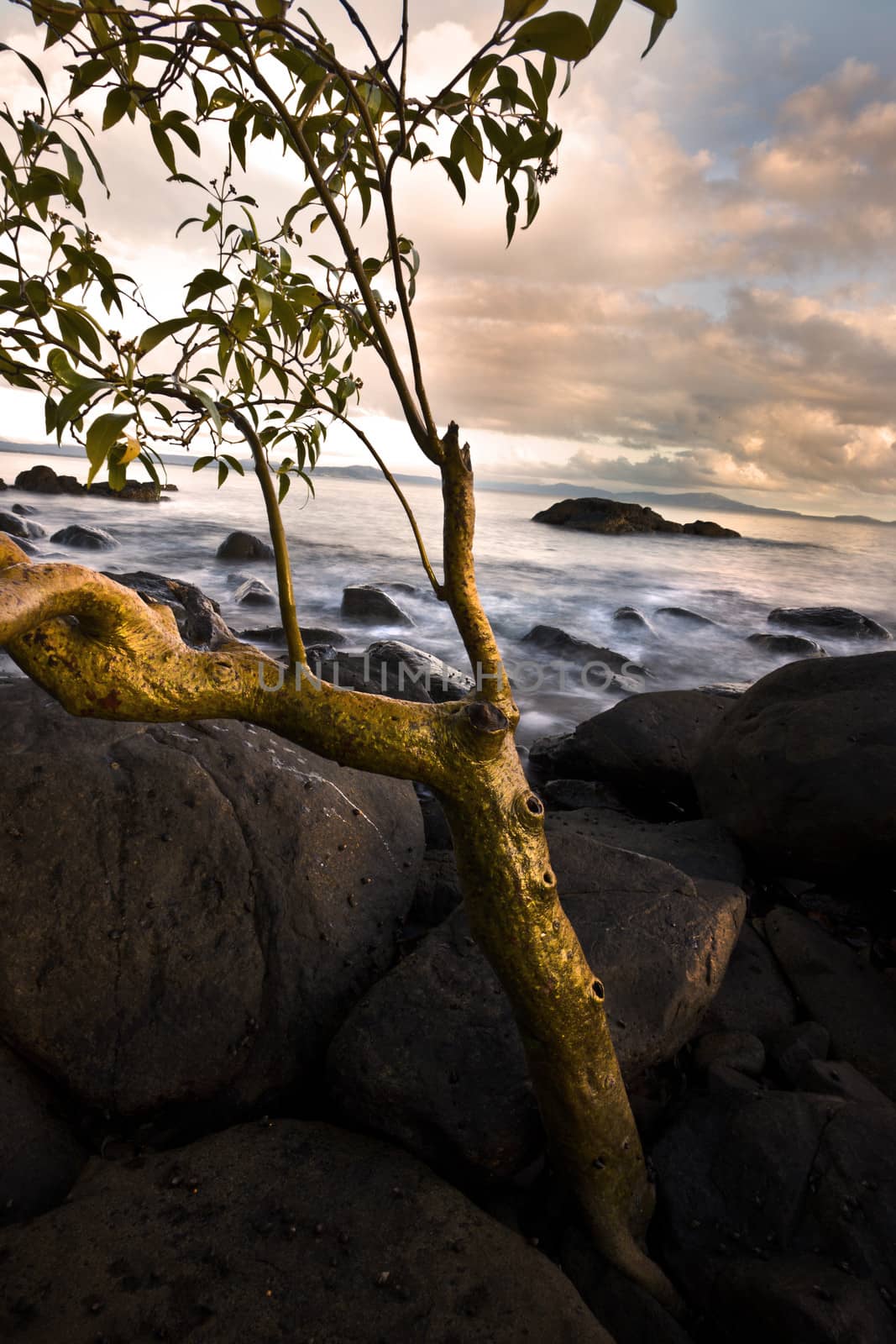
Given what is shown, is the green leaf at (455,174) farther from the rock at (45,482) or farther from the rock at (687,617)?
the rock at (45,482)

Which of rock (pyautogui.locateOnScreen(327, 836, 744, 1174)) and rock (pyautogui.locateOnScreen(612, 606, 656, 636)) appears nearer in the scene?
rock (pyautogui.locateOnScreen(327, 836, 744, 1174))

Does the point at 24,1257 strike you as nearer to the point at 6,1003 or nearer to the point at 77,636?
the point at 6,1003

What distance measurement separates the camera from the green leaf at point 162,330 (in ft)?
4.75

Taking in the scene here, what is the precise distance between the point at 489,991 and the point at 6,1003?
2.02 m

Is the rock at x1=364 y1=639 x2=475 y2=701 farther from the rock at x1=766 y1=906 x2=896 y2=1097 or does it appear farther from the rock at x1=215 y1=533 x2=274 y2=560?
the rock at x1=215 y1=533 x2=274 y2=560

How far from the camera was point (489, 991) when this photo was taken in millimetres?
3258

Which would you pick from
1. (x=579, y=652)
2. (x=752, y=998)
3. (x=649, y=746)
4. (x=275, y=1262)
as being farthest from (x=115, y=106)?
(x=579, y=652)

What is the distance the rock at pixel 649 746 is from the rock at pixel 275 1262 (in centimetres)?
446

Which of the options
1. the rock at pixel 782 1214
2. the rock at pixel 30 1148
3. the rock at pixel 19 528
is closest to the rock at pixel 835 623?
the rock at pixel 782 1214

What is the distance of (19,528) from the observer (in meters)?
19.7

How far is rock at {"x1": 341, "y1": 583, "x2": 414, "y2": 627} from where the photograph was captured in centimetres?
1445

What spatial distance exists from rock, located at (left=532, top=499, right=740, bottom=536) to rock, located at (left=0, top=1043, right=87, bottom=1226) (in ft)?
153

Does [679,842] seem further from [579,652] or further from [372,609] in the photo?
[372,609]

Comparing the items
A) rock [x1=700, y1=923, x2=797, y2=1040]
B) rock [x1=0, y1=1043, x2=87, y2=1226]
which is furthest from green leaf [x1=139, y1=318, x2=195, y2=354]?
rock [x1=700, y1=923, x2=797, y2=1040]
